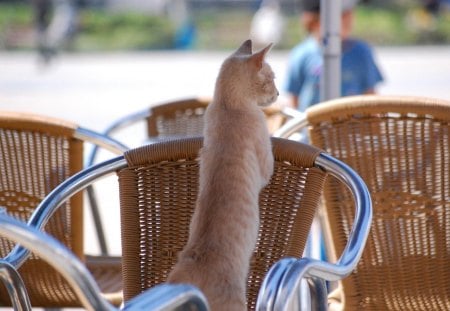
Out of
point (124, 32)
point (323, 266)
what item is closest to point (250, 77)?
point (323, 266)

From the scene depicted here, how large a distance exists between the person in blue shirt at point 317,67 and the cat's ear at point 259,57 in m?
2.07

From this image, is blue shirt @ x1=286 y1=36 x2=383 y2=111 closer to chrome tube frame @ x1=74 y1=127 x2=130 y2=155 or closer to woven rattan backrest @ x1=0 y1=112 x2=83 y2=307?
chrome tube frame @ x1=74 y1=127 x2=130 y2=155

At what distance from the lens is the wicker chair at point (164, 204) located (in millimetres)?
2424

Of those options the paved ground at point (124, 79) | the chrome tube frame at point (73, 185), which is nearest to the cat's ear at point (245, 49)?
the chrome tube frame at point (73, 185)

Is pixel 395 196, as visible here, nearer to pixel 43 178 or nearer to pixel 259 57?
pixel 259 57

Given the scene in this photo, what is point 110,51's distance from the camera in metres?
22.4

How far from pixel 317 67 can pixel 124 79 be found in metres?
11.4

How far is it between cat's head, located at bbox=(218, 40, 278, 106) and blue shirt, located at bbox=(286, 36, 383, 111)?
211 cm

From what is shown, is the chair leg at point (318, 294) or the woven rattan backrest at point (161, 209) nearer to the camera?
the chair leg at point (318, 294)

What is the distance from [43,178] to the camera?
9.94 feet

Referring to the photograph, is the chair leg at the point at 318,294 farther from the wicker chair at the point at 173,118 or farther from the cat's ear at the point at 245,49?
the wicker chair at the point at 173,118

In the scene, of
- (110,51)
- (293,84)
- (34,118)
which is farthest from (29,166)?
(110,51)

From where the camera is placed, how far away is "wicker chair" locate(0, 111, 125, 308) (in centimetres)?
299

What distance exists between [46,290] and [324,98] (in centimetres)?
130
